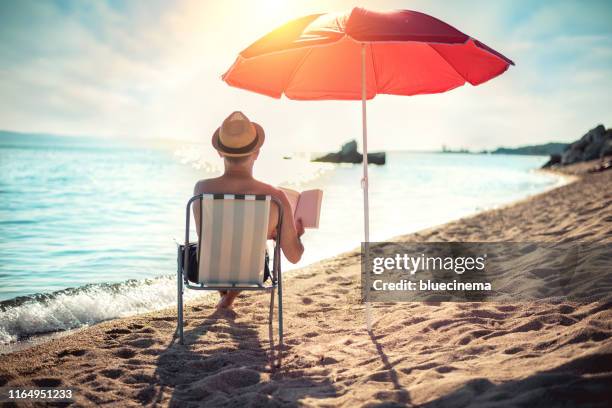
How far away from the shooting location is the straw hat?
326 centimetres

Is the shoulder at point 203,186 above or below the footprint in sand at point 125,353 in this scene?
above

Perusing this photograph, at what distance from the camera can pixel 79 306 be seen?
4602 millimetres

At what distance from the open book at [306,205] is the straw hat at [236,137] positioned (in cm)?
53

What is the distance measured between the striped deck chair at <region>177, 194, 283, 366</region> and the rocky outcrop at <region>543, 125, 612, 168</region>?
4466 centimetres

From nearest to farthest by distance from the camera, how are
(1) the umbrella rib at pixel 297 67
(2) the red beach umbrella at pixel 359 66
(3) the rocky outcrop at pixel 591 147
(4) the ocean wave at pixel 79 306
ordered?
(2) the red beach umbrella at pixel 359 66 → (4) the ocean wave at pixel 79 306 → (1) the umbrella rib at pixel 297 67 → (3) the rocky outcrop at pixel 591 147

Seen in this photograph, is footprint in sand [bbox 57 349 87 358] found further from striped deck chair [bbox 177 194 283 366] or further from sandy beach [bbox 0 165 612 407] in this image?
striped deck chair [bbox 177 194 283 366]

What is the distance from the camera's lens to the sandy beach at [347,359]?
86.1 inches

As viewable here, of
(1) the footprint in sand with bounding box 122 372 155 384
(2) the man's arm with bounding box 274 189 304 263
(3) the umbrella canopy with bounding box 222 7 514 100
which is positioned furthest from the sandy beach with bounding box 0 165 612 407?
(3) the umbrella canopy with bounding box 222 7 514 100

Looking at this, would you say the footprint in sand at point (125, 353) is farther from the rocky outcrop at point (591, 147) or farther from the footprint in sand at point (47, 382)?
the rocky outcrop at point (591, 147)

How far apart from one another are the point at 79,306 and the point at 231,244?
7.50 ft

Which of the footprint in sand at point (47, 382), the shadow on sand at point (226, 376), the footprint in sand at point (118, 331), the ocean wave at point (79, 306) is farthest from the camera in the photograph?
the ocean wave at point (79, 306)

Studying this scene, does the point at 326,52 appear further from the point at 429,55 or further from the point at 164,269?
the point at 164,269

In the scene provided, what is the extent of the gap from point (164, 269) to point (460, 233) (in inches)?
208

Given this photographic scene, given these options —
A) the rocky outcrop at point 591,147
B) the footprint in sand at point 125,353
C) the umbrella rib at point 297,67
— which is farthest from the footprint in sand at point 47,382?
→ the rocky outcrop at point 591,147
